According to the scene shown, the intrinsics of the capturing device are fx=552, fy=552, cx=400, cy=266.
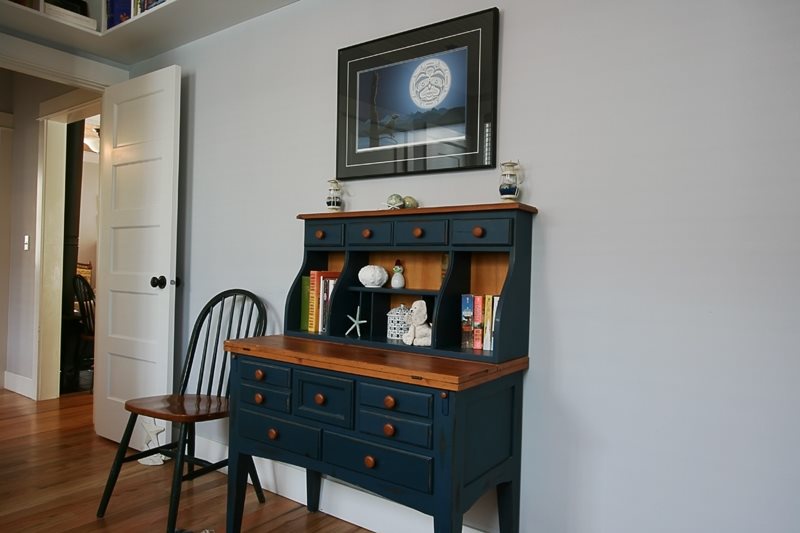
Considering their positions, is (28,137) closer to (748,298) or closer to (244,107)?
(244,107)

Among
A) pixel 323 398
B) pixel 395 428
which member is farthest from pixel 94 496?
pixel 395 428

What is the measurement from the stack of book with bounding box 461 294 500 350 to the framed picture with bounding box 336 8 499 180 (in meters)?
0.49

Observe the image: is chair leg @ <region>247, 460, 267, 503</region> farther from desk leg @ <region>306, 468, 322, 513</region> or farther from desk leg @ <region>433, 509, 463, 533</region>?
desk leg @ <region>433, 509, 463, 533</region>

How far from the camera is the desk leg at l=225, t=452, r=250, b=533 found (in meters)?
2.06

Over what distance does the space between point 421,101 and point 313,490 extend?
1705 mm

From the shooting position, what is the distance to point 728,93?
1.55 meters

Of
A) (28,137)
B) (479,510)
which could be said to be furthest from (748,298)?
(28,137)

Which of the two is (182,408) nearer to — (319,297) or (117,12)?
(319,297)

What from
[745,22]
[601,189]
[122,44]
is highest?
[122,44]

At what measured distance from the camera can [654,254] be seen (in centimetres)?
167

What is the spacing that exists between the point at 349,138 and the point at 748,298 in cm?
160

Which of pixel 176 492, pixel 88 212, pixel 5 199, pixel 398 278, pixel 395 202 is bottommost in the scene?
pixel 176 492

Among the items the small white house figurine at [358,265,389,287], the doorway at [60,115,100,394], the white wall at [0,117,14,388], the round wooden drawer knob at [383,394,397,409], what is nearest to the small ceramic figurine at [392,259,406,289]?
the small white house figurine at [358,265,389,287]

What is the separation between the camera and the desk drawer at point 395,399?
5.21 ft
